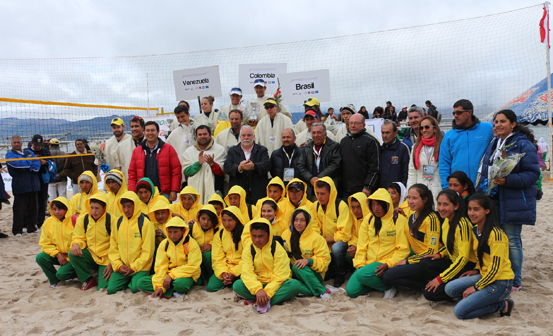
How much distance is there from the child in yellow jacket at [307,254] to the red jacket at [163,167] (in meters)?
2.00

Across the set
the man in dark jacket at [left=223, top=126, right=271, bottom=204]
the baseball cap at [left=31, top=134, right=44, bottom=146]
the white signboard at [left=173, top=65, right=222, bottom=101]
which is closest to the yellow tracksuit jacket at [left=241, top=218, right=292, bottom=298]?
the man in dark jacket at [left=223, top=126, right=271, bottom=204]

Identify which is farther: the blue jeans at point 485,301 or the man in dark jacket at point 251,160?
the man in dark jacket at point 251,160

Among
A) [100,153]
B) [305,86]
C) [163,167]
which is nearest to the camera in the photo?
[163,167]

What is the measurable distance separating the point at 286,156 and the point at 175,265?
85.3 inches

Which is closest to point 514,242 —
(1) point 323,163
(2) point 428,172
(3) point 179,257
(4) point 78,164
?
(2) point 428,172

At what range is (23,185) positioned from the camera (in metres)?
7.46

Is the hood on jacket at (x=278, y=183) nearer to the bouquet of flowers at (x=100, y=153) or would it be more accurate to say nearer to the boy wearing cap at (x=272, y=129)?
the boy wearing cap at (x=272, y=129)

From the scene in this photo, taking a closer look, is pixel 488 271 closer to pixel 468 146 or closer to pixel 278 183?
pixel 468 146

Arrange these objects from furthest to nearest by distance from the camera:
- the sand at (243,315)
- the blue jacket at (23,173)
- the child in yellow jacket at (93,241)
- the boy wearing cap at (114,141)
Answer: the blue jacket at (23,173)
the boy wearing cap at (114,141)
the child in yellow jacket at (93,241)
the sand at (243,315)

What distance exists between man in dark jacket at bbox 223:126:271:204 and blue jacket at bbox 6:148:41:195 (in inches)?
178

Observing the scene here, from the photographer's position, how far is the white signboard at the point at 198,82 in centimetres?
763

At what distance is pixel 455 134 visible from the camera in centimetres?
427

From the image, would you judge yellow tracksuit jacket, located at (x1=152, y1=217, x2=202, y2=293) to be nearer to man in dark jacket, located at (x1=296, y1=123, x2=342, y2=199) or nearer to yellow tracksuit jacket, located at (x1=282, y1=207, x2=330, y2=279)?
yellow tracksuit jacket, located at (x1=282, y1=207, x2=330, y2=279)

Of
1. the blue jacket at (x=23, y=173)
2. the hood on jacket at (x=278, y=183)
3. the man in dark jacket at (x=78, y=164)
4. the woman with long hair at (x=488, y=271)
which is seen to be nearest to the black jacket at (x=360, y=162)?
the hood on jacket at (x=278, y=183)
